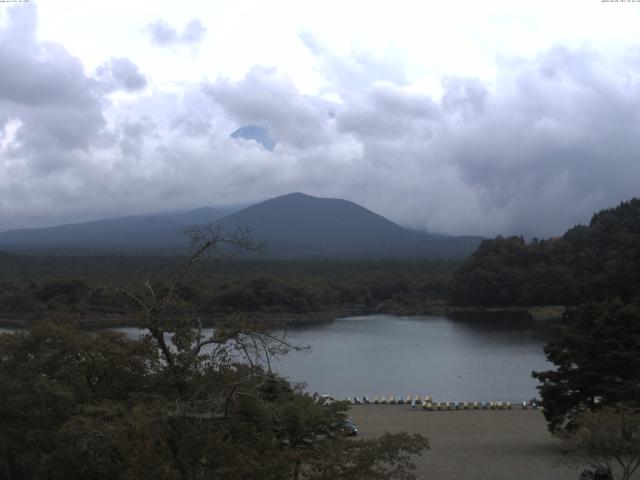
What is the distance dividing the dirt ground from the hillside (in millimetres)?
32525

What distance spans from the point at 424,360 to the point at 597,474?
753 inches

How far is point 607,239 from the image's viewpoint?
5206 cm

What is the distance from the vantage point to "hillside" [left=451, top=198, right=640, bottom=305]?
49500mm

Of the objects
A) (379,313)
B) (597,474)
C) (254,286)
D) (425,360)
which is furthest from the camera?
(379,313)

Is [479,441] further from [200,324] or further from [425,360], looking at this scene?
[425,360]

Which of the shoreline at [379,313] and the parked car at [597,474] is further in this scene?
the shoreline at [379,313]

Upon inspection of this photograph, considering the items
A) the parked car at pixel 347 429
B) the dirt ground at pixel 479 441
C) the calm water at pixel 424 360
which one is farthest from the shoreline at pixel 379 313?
the parked car at pixel 347 429

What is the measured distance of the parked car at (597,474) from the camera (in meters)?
8.78

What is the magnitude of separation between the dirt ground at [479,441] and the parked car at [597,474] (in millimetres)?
208

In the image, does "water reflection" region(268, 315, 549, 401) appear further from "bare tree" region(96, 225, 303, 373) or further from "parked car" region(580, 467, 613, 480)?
"bare tree" region(96, 225, 303, 373)

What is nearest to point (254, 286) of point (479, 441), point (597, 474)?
point (479, 441)

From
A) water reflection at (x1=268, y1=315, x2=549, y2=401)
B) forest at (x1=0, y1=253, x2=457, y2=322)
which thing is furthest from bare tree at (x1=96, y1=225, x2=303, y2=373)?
forest at (x1=0, y1=253, x2=457, y2=322)

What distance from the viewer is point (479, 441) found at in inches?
534

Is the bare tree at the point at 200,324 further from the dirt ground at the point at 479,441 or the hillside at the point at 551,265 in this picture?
the hillside at the point at 551,265
